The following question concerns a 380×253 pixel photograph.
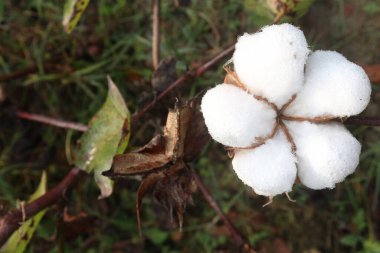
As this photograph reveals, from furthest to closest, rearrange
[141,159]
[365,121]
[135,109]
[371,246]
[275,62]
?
[135,109]
[371,246]
[141,159]
[365,121]
[275,62]

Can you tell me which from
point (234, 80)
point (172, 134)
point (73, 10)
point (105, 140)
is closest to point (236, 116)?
point (234, 80)

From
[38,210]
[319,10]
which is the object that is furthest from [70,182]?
[319,10]

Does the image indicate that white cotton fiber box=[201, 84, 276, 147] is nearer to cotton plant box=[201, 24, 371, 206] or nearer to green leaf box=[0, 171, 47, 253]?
cotton plant box=[201, 24, 371, 206]

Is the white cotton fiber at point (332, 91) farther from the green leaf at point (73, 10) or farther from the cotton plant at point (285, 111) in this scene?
the green leaf at point (73, 10)

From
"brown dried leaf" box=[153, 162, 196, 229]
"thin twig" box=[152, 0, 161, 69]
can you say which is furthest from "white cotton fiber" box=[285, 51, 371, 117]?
"thin twig" box=[152, 0, 161, 69]

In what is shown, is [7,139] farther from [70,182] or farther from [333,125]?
[333,125]

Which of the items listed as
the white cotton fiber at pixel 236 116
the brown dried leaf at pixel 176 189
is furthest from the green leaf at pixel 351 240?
the white cotton fiber at pixel 236 116

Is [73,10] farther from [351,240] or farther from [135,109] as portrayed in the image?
[351,240]
